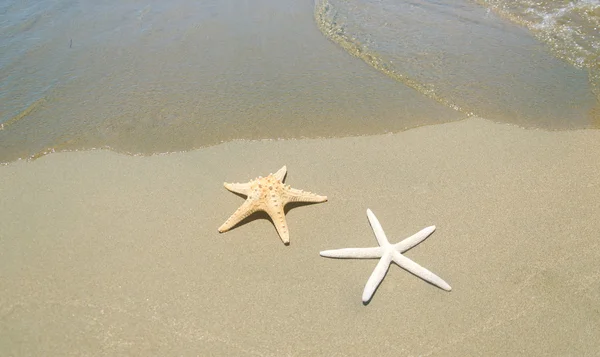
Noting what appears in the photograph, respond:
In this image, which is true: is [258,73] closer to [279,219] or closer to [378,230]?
[279,219]

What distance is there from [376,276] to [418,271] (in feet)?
1.40

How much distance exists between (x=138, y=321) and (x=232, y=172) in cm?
211

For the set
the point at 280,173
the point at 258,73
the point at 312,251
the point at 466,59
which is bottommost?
the point at 312,251

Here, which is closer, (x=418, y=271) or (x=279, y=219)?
(x=418, y=271)

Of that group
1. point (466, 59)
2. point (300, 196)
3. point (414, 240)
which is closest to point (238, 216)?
point (300, 196)

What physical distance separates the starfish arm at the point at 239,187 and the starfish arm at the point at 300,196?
0.47 meters

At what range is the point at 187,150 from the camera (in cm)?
544

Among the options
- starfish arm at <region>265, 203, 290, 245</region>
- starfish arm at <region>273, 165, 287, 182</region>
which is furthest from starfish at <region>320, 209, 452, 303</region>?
starfish arm at <region>273, 165, 287, 182</region>

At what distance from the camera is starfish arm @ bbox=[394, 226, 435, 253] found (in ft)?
13.5

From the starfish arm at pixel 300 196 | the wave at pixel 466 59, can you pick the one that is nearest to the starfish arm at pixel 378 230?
the starfish arm at pixel 300 196

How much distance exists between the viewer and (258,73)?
22.2 ft

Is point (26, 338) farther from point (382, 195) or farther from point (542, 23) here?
point (542, 23)

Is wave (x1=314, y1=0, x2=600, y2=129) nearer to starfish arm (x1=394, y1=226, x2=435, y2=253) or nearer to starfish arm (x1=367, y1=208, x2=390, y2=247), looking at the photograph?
starfish arm (x1=394, y1=226, x2=435, y2=253)

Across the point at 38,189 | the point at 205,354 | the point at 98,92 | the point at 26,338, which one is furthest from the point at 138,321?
the point at 98,92
